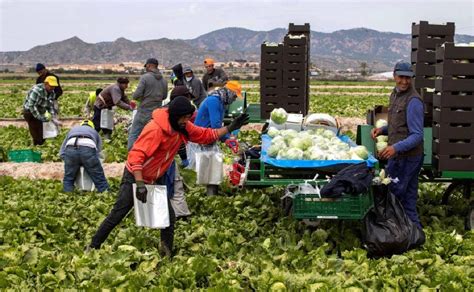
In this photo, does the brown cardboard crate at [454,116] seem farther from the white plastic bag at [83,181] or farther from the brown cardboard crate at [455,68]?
the white plastic bag at [83,181]

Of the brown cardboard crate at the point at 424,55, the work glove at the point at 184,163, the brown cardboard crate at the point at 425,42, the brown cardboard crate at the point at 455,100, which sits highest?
the brown cardboard crate at the point at 425,42

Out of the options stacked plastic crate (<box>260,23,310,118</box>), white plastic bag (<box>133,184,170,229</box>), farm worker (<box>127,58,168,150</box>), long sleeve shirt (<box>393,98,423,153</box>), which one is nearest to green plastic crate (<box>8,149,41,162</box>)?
farm worker (<box>127,58,168,150</box>)

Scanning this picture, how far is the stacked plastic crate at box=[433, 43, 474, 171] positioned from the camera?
699 centimetres

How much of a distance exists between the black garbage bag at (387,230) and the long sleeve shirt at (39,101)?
8.50 metres

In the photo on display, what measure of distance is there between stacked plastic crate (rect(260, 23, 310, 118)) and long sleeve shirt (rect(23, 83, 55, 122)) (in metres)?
4.75

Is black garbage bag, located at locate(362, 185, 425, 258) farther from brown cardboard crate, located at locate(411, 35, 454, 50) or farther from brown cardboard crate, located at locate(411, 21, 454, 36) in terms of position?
brown cardboard crate, located at locate(411, 21, 454, 36)

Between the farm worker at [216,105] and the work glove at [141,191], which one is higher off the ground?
the farm worker at [216,105]

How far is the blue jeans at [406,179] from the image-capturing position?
6.96m

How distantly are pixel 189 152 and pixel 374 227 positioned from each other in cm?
378

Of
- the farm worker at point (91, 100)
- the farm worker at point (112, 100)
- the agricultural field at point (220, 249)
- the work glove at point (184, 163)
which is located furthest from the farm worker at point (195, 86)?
the agricultural field at point (220, 249)

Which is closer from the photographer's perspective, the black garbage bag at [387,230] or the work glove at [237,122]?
the black garbage bag at [387,230]

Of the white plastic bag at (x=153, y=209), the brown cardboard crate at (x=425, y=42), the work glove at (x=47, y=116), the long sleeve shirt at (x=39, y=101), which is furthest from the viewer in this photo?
the work glove at (x=47, y=116)

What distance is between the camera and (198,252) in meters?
6.62

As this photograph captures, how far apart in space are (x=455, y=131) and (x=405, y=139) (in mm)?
660
